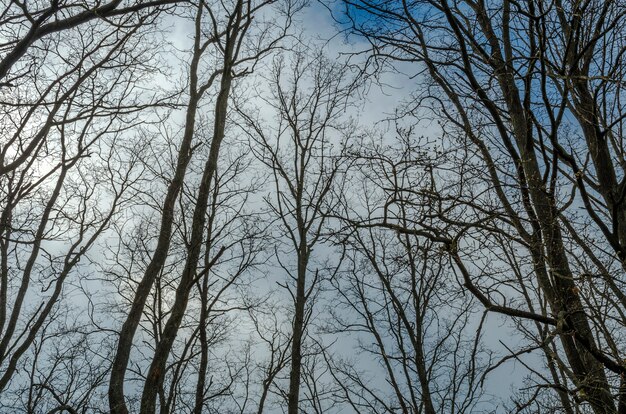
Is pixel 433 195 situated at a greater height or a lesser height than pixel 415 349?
lesser

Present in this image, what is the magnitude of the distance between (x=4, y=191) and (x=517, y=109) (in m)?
6.49

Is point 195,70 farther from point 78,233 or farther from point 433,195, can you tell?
point 433,195

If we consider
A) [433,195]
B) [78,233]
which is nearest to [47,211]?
[78,233]

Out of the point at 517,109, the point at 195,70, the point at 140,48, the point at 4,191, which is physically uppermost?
the point at 195,70

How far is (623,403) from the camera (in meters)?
2.96

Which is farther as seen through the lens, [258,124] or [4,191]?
[258,124]

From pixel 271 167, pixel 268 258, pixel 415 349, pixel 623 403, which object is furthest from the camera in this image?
pixel 271 167

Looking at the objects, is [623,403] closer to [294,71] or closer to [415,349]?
[415,349]

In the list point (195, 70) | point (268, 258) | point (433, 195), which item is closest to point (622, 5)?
point (433, 195)

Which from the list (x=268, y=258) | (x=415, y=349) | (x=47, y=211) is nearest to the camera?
(x=47, y=211)

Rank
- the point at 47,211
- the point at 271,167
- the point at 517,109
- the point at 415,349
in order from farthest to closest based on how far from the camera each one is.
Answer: the point at 271,167 → the point at 415,349 → the point at 47,211 → the point at 517,109

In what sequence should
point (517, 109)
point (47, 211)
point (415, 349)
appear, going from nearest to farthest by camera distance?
1. point (517, 109)
2. point (47, 211)
3. point (415, 349)

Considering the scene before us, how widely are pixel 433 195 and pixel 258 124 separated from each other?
10.5 metres

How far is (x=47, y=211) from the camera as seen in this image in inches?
314
